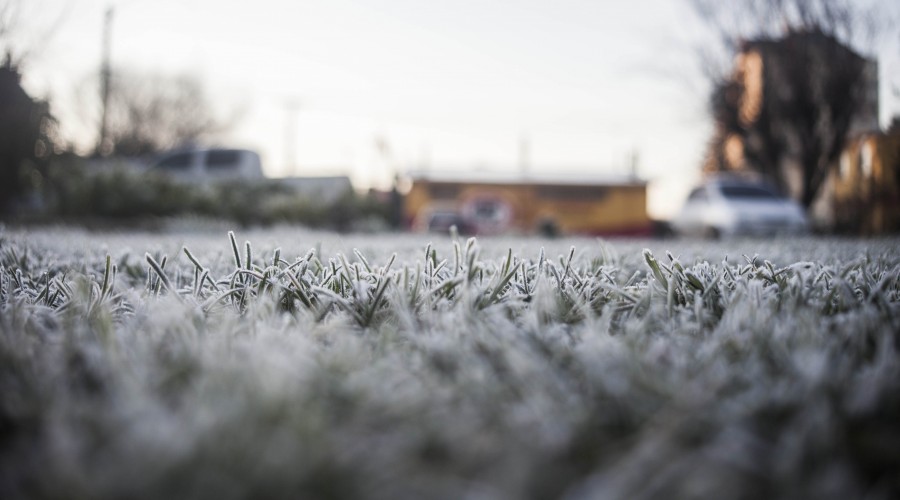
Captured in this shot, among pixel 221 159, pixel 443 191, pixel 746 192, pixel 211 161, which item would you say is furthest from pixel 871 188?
pixel 211 161

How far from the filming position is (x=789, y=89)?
1374cm

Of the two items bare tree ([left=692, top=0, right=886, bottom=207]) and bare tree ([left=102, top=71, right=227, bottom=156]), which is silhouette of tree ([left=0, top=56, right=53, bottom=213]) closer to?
bare tree ([left=692, top=0, right=886, bottom=207])

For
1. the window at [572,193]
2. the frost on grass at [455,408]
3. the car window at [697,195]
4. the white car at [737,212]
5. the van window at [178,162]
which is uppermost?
the van window at [178,162]

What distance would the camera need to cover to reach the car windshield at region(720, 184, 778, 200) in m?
12.0

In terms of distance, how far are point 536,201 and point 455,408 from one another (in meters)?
20.4

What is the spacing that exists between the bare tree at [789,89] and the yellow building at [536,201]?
15.5 ft

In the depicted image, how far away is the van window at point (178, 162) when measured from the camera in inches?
671

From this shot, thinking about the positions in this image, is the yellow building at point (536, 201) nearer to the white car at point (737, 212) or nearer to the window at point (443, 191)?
the window at point (443, 191)

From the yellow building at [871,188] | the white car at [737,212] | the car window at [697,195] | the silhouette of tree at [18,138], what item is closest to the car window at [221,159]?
the silhouette of tree at [18,138]

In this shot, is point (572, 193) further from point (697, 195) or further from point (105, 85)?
point (105, 85)

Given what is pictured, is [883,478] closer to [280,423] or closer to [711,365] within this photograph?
[711,365]

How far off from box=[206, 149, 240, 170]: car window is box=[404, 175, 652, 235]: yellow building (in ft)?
19.1

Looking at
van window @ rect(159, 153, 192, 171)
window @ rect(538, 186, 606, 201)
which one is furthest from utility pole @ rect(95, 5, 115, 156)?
window @ rect(538, 186, 606, 201)

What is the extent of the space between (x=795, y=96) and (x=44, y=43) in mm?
14138
